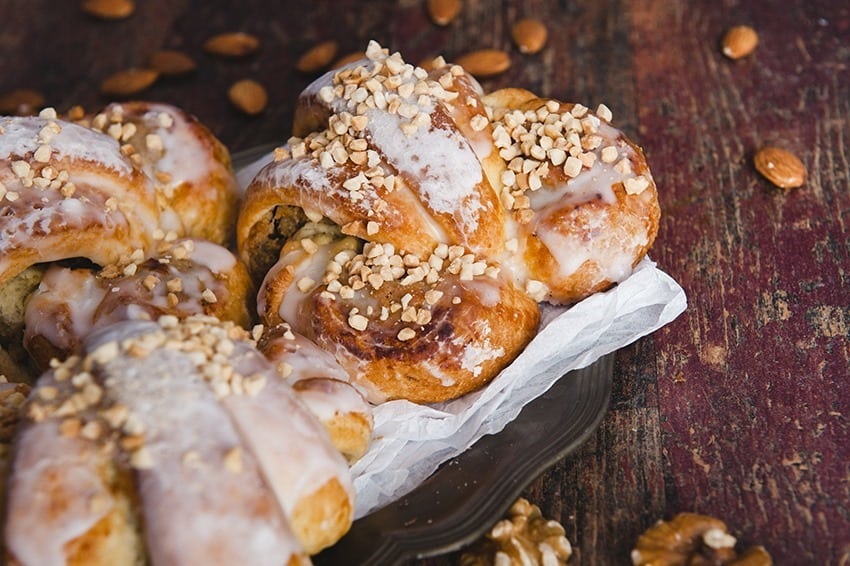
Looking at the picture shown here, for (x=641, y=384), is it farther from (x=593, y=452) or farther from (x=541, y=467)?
(x=541, y=467)

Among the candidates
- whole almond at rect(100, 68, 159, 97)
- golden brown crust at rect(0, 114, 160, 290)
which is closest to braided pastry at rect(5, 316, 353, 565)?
golden brown crust at rect(0, 114, 160, 290)

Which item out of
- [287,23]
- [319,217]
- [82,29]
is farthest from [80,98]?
[319,217]

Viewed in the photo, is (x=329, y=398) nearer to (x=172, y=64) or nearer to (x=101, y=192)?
(x=101, y=192)

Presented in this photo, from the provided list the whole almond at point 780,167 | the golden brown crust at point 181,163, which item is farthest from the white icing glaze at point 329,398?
the whole almond at point 780,167

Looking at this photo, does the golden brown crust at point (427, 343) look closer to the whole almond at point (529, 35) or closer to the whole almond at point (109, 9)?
the whole almond at point (529, 35)

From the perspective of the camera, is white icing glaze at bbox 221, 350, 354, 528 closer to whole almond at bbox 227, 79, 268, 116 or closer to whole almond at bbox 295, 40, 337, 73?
whole almond at bbox 227, 79, 268, 116
